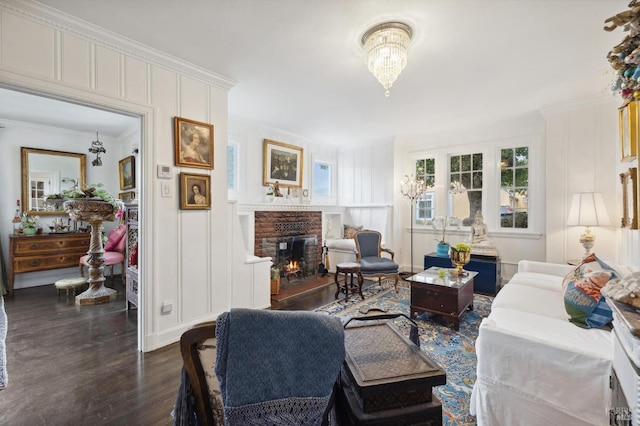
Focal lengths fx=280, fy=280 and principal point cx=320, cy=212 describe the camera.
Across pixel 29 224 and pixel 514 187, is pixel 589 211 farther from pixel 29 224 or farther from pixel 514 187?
pixel 29 224

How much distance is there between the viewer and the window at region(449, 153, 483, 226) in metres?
4.91

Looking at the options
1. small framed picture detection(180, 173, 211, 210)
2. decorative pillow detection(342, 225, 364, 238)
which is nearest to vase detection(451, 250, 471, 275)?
decorative pillow detection(342, 225, 364, 238)

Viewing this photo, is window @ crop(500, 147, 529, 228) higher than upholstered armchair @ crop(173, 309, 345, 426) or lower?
higher

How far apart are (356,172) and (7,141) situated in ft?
19.5

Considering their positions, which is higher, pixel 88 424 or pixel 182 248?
pixel 182 248

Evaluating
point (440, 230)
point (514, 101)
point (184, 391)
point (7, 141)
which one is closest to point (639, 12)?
point (184, 391)

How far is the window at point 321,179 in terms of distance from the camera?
586 cm

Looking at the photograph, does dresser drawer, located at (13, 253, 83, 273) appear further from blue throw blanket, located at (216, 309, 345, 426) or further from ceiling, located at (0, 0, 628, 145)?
blue throw blanket, located at (216, 309, 345, 426)

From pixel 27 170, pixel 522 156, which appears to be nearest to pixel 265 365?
pixel 522 156

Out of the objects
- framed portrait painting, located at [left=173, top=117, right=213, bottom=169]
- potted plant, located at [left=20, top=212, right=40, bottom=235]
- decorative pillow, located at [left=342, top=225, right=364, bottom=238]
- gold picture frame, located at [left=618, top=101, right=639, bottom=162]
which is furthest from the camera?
decorative pillow, located at [left=342, top=225, right=364, bottom=238]

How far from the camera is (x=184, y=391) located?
0.89 metres

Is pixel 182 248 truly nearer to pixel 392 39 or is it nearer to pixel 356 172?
pixel 392 39

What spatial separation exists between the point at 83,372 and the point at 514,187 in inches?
228

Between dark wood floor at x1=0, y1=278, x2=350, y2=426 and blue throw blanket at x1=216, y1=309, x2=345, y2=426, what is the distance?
4.58 ft
